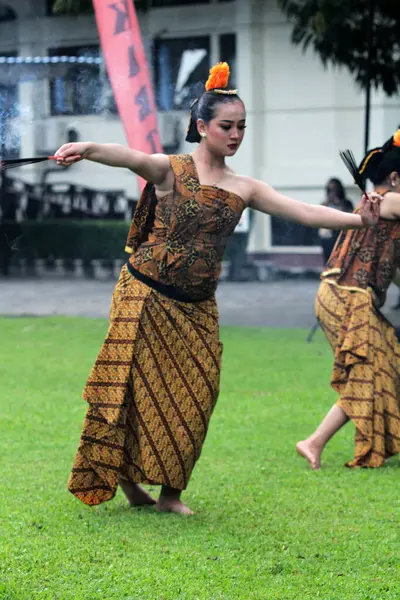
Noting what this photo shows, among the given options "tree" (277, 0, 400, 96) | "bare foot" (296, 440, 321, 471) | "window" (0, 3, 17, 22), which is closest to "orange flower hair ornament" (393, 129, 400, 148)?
"bare foot" (296, 440, 321, 471)

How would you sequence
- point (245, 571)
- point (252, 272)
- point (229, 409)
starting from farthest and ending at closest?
point (252, 272) → point (229, 409) → point (245, 571)

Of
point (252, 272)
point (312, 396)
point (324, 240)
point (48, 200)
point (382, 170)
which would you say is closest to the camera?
point (382, 170)

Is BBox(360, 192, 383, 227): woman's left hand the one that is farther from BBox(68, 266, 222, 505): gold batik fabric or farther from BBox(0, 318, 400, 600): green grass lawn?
BBox(0, 318, 400, 600): green grass lawn

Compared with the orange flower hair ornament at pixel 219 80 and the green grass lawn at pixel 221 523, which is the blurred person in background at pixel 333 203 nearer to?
the green grass lawn at pixel 221 523

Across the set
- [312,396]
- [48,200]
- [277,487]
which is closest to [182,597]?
[277,487]

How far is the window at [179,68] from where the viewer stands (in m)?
17.0

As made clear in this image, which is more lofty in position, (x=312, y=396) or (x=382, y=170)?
(x=382, y=170)

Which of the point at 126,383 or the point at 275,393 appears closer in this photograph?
the point at 126,383

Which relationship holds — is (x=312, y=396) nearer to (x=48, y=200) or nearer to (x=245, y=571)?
(x=245, y=571)

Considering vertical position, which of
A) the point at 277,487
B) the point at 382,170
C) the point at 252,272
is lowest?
the point at 252,272

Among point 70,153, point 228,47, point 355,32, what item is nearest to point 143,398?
point 70,153

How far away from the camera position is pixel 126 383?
4.55 meters

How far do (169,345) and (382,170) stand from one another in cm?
161

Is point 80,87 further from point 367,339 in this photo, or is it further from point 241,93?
point 367,339
